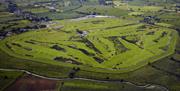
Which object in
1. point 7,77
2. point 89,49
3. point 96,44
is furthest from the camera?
point 96,44

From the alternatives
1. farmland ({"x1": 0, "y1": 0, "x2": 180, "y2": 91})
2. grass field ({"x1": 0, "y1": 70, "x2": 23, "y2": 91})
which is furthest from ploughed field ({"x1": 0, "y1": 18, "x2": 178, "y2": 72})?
grass field ({"x1": 0, "y1": 70, "x2": 23, "y2": 91})

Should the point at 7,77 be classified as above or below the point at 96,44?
below

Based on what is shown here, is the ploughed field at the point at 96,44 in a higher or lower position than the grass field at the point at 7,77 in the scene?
higher

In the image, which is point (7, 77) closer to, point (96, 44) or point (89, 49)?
point (89, 49)

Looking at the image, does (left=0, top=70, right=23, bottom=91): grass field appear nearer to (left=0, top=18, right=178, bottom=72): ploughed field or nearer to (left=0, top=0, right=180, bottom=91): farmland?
(left=0, top=0, right=180, bottom=91): farmland

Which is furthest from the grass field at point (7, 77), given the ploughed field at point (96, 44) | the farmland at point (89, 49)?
the ploughed field at point (96, 44)

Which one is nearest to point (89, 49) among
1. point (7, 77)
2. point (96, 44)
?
point (96, 44)

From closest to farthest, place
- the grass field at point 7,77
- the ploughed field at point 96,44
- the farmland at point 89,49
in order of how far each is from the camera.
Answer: the grass field at point 7,77
the farmland at point 89,49
the ploughed field at point 96,44

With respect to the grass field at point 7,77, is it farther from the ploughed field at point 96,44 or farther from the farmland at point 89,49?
the ploughed field at point 96,44
